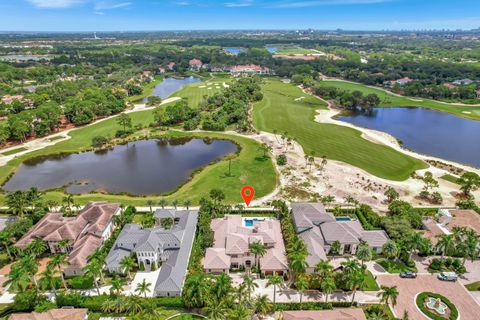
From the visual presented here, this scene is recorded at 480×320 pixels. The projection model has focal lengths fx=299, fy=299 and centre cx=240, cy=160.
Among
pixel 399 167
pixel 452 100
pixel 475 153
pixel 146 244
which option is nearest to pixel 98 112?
pixel 146 244

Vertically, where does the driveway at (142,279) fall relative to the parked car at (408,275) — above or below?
below

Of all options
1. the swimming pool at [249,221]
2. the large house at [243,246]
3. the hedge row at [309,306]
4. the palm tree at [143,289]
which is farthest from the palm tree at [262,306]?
the swimming pool at [249,221]

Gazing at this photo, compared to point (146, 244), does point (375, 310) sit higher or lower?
lower

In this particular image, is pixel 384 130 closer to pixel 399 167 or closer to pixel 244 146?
pixel 399 167

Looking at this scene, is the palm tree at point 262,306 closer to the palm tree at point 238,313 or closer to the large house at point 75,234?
the palm tree at point 238,313

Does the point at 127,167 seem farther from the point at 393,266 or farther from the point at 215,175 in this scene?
the point at 393,266

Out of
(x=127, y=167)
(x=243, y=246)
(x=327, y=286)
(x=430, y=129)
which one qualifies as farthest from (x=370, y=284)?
(x=430, y=129)

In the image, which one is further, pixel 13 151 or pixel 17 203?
pixel 13 151
